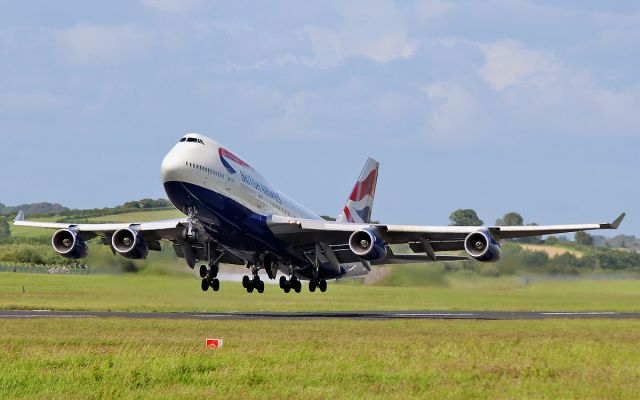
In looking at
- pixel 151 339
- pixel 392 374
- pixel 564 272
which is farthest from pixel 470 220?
pixel 392 374

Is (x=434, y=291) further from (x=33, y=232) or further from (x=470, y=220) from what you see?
(x=470, y=220)

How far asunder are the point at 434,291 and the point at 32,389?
147 feet

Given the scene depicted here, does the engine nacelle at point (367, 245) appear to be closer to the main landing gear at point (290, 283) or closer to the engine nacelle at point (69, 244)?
the main landing gear at point (290, 283)

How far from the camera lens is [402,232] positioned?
51031 millimetres

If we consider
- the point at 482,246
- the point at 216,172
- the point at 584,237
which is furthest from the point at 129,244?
the point at 584,237

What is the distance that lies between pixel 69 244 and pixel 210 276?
7.20 meters

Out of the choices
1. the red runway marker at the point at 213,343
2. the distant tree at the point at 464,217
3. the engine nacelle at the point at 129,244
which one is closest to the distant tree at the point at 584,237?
the distant tree at the point at 464,217

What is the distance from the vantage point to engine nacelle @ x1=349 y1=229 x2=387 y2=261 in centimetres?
4878

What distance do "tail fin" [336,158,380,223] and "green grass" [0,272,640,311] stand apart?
5.44 m

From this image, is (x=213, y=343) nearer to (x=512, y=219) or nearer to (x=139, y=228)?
(x=139, y=228)

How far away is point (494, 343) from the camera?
33.7 metres

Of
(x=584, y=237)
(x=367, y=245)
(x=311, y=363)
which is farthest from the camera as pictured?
(x=584, y=237)

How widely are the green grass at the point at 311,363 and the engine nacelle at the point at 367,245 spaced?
700cm

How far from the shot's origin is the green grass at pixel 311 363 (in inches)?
874
